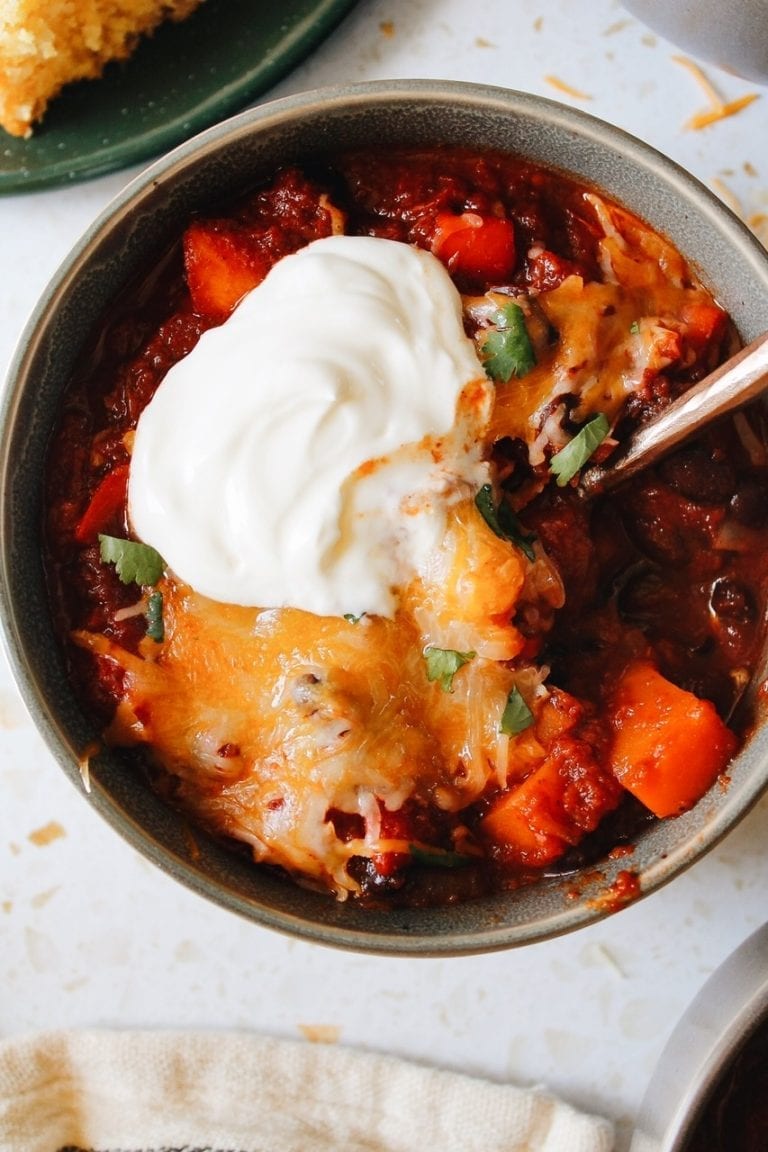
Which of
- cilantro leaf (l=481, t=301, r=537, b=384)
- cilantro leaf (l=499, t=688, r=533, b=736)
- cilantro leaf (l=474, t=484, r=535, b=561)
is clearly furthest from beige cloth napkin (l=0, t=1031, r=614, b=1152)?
cilantro leaf (l=481, t=301, r=537, b=384)

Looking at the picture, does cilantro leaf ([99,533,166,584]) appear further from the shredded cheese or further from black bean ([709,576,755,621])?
the shredded cheese

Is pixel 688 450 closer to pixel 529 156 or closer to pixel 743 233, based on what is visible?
pixel 743 233

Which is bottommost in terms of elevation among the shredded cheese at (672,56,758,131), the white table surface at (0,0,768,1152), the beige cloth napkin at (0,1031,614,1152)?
the beige cloth napkin at (0,1031,614,1152)

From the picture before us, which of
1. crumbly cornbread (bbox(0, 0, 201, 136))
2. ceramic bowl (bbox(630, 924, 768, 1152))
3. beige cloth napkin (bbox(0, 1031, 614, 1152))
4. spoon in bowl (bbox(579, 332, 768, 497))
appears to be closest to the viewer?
spoon in bowl (bbox(579, 332, 768, 497))

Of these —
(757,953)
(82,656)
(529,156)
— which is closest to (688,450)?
(529,156)

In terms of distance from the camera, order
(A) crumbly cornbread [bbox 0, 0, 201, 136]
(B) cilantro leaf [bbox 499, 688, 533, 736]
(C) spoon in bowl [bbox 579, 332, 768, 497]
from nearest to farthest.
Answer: (C) spoon in bowl [bbox 579, 332, 768, 497] → (B) cilantro leaf [bbox 499, 688, 533, 736] → (A) crumbly cornbread [bbox 0, 0, 201, 136]

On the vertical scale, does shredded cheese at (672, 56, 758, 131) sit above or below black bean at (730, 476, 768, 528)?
above

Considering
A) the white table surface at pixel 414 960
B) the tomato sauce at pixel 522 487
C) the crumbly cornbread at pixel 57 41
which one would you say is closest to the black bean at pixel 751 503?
the tomato sauce at pixel 522 487
